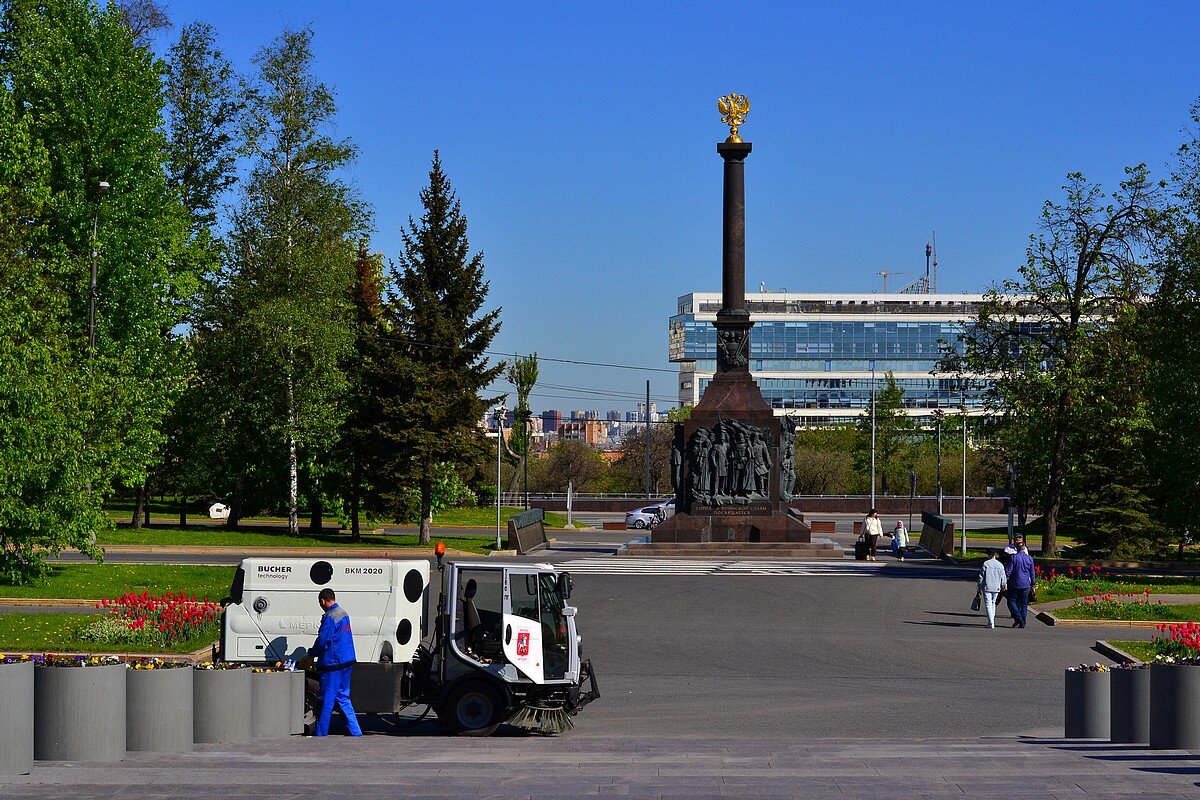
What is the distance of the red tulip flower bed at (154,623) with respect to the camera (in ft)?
70.9

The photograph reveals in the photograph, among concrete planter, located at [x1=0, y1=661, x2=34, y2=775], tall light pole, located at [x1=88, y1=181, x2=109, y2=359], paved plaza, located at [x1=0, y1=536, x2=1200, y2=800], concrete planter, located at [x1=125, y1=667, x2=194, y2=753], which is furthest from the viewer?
tall light pole, located at [x1=88, y1=181, x2=109, y2=359]

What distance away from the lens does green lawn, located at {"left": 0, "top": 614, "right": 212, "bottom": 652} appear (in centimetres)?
2102

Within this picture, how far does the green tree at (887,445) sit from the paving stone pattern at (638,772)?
78.6 metres

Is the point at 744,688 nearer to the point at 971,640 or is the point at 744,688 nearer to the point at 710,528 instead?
the point at 971,640

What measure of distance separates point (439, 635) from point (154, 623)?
8080 millimetres

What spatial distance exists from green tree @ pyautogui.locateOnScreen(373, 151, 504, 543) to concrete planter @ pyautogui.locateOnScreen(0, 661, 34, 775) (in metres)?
35.7

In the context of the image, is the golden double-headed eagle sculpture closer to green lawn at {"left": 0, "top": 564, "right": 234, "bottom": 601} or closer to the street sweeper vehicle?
green lawn at {"left": 0, "top": 564, "right": 234, "bottom": 601}

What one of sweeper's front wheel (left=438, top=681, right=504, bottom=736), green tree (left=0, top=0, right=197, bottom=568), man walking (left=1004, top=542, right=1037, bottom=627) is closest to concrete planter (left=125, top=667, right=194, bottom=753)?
sweeper's front wheel (left=438, top=681, right=504, bottom=736)

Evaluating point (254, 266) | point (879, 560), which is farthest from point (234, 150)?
point (879, 560)

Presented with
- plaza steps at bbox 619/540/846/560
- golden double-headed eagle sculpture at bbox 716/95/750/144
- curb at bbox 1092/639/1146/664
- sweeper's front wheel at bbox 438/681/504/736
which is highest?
golden double-headed eagle sculpture at bbox 716/95/750/144

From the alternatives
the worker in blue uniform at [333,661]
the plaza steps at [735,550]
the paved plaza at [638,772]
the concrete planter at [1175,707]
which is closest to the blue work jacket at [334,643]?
the worker in blue uniform at [333,661]

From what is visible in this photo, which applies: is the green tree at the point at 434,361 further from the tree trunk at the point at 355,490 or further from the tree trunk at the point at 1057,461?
the tree trunk at the point at 1057,461

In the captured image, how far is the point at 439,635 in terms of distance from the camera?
16.0 metres

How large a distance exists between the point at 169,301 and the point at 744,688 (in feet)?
92.4
